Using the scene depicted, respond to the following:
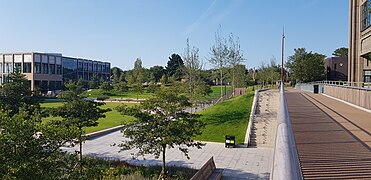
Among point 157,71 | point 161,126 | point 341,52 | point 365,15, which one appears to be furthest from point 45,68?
point 341,52

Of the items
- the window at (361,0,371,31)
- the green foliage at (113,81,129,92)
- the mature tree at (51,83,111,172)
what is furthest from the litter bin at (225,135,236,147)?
the green foliage at (113,81,129,92)

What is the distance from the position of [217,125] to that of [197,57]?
16086 mm

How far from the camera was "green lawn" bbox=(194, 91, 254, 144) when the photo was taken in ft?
69.5

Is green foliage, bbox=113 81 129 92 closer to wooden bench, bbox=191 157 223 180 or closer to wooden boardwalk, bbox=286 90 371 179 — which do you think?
wooden bench, bbox=191 157 223 180

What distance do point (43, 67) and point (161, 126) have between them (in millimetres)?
70881

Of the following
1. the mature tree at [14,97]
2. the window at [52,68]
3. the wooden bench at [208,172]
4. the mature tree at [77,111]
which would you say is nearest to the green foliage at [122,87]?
the window at [52,68]

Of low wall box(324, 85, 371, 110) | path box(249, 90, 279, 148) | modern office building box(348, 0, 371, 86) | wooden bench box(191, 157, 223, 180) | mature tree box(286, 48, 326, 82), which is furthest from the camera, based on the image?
mature tree box(286, 48, 326, 82)

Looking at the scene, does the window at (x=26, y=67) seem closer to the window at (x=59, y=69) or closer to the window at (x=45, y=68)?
the window at (x=45, y=68)

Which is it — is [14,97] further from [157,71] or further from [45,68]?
[157,71]

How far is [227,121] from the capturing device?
2394cm

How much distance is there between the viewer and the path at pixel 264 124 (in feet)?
64.4

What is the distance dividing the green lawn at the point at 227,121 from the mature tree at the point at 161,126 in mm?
7794

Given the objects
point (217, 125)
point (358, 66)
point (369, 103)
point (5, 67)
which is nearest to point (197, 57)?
point (217, 125)

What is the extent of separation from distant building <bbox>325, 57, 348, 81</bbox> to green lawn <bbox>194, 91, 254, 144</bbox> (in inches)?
1854
